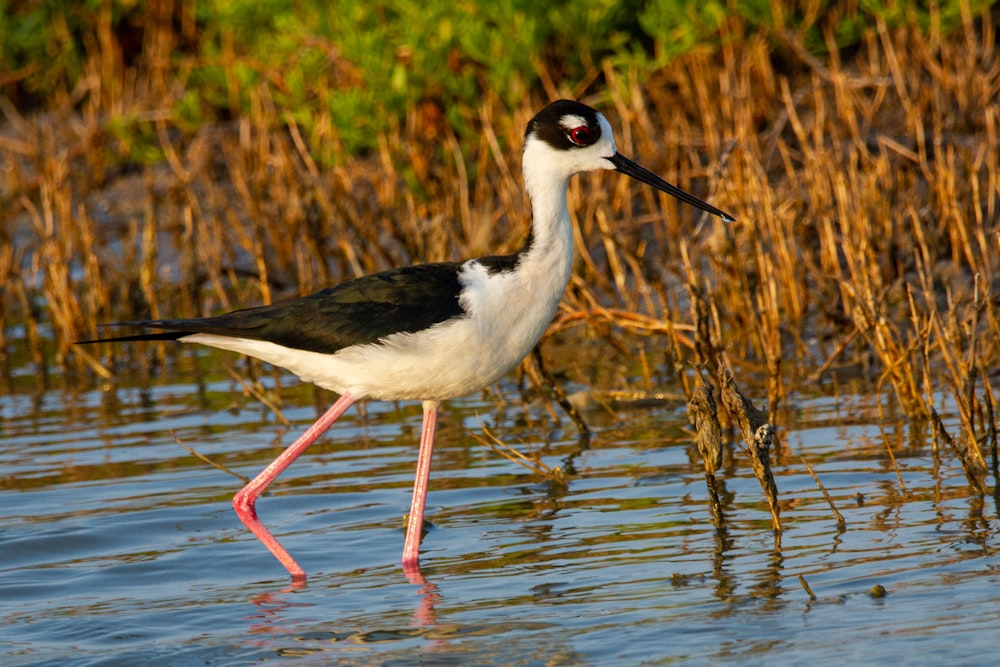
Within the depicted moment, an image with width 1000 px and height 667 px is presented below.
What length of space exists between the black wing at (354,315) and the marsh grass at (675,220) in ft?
3.89

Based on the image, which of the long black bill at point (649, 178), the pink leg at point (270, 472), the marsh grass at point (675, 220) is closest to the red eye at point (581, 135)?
the long black bill at point (649, 178)

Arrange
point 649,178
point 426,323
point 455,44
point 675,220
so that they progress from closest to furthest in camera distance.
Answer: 1. point 426,323
2. point 649,178
3. point 675,220
4. point 455,44

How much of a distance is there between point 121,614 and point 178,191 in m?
6.53

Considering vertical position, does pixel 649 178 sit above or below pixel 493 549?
above

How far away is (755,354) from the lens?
280 inches

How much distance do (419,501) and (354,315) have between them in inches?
24.7

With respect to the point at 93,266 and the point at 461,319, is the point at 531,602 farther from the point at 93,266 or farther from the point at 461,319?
the point at 93,266

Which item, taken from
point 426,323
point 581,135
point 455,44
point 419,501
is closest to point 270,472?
point 419,501

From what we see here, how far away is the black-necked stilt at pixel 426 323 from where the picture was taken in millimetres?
4535

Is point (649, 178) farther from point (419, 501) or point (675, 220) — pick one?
point (675, 220)

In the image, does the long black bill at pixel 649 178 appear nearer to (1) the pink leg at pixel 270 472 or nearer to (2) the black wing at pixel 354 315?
(2) the black wing at pixel 354 315

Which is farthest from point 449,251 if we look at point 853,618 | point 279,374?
point 853,618

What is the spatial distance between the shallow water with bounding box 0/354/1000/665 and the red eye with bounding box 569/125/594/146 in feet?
4.04

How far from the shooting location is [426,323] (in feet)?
14.9
